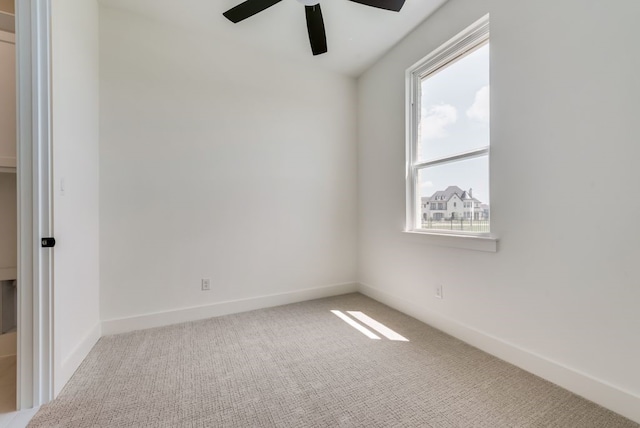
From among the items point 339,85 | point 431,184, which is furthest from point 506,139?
point 339,85

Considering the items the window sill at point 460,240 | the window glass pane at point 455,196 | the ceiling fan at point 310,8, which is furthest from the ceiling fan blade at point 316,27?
the window sill at point 460,240

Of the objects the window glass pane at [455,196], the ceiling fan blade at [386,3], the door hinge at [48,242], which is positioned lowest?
the door hinge at [48,242]

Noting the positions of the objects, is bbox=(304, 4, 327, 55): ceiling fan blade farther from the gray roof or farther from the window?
the gray roof

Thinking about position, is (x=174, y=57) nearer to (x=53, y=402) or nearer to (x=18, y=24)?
(x=18, y=24)

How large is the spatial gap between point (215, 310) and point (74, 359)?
3.44 ft

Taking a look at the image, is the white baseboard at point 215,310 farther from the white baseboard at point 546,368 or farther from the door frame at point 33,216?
the white baseboard at point 546,368

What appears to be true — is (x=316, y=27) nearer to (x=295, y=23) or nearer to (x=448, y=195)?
(x=295, y=23)

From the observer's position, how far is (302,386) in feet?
5.10

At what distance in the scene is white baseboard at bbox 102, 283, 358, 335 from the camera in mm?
2250

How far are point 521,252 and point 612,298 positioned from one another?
0.46 m

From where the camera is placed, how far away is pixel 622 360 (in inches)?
52.1

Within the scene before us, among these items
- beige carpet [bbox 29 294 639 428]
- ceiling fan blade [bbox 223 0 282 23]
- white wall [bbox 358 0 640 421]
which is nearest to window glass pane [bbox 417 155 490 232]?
white wall [bbox 358 0 640 421]

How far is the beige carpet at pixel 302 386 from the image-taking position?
51.3 inches

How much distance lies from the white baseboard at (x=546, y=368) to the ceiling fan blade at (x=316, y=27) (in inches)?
96.8
